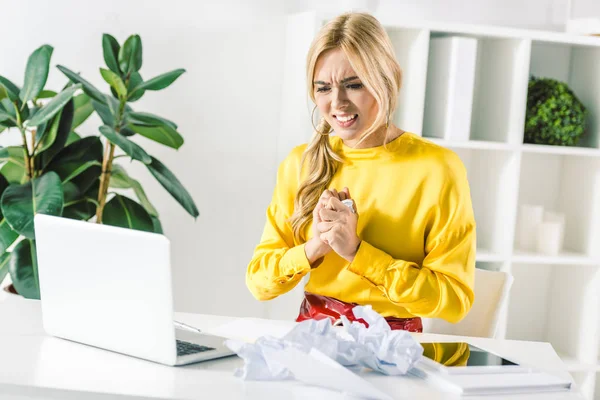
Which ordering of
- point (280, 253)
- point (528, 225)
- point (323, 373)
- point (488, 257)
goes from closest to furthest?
point (323, 373) < point (280, 253) < point (488, 257) < point (528, 225)

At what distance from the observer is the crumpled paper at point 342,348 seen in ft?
5.01

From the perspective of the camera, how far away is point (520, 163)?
3.54 m

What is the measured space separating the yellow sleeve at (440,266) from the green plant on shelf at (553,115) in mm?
1390

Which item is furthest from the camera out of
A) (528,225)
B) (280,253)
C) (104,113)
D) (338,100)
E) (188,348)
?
(528,225)

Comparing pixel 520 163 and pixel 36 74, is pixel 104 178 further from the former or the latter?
pixel 520 163

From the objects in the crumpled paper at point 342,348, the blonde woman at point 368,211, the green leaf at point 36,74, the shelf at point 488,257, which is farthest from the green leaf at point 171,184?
the crumpled paper at point 342,348

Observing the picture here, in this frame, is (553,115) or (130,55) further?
(553,115)

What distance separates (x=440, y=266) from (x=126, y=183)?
1388mm

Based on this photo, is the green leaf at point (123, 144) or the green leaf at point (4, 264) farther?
the green leaf at point (4, 264)

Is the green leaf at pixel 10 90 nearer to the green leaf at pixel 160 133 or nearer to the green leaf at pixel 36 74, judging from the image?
the green leaf at pixel 36 74

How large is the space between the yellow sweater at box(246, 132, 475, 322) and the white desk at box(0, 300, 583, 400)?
384 mm

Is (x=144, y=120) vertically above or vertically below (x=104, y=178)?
above

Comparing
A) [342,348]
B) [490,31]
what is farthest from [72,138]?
[342,348]

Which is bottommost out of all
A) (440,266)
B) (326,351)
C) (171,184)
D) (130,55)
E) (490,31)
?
(326,351)
